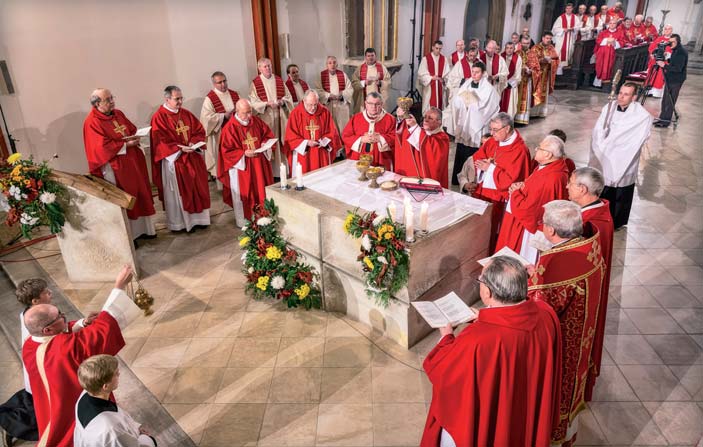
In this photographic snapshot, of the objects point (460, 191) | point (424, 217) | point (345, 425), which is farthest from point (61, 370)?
point (460, 191)

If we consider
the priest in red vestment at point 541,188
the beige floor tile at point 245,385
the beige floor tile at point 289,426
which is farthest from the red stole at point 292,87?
the beige floor tile at point 289,426

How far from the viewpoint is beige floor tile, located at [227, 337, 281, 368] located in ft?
16.1

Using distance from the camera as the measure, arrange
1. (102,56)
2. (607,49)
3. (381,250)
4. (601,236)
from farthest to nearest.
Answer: (607,49) < (102,56) < (381,250) < (601,236)

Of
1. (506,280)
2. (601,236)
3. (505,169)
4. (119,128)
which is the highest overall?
(506,280)

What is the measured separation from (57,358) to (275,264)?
2.65 metres

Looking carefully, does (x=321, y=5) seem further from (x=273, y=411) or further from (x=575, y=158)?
(x=273, y=411)

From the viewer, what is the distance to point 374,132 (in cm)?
687

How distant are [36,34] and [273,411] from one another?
6501 mm

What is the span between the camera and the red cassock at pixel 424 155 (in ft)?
20.8

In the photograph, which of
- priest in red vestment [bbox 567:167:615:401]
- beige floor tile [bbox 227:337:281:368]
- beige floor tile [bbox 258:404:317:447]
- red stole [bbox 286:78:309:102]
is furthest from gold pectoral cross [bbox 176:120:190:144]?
priest in red vestment [bbox 567:167:615:401]

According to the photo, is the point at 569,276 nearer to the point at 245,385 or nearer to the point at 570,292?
the point at 570,292

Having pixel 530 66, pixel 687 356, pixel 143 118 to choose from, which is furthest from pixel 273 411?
pixel 530 66

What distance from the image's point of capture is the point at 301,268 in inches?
218

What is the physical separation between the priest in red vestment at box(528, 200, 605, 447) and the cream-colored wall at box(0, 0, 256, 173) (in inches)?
292
